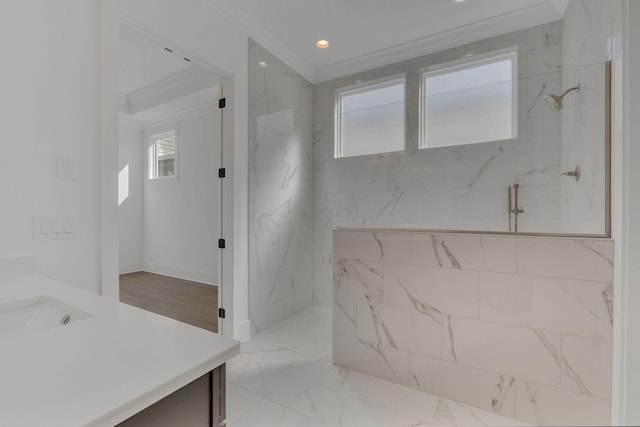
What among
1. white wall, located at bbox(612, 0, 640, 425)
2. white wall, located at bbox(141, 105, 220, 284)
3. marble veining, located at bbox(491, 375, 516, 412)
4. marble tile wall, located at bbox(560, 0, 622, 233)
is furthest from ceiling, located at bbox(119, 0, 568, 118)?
marble veining, located at bbox(491, 375, 516, 412)

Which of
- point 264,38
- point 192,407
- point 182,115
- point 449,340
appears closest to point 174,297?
point 182,115

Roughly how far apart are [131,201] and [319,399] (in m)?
4.71

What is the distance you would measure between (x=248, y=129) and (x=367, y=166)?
3.50 ft

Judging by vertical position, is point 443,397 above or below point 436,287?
below

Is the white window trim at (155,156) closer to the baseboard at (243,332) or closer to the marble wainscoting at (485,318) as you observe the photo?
the baseboard at (243,332)

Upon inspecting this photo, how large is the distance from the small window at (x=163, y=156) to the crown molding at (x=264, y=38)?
2.61 m

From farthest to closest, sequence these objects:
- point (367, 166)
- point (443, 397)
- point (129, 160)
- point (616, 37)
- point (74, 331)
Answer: point (129, 160) < point (367, 166) < point (443, 397) < point (616, 37) < point (74, 331)

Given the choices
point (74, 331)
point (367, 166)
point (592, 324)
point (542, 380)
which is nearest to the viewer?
point (74, 331)

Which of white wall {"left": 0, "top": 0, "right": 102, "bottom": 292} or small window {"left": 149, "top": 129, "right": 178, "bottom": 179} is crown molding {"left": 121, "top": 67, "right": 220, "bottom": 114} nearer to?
small window {"left": 149, "top": 129, "right": 178, "bottom": 179}

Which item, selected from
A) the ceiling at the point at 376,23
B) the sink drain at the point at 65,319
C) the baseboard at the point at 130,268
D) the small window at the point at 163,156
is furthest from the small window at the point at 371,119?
the baseboard at the point at 130,268

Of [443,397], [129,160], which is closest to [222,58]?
[443,397]

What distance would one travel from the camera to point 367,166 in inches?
94.3

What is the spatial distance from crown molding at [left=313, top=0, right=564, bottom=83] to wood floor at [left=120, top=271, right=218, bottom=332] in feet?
9.32

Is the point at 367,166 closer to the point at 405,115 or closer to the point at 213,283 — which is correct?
the point at 405,115
